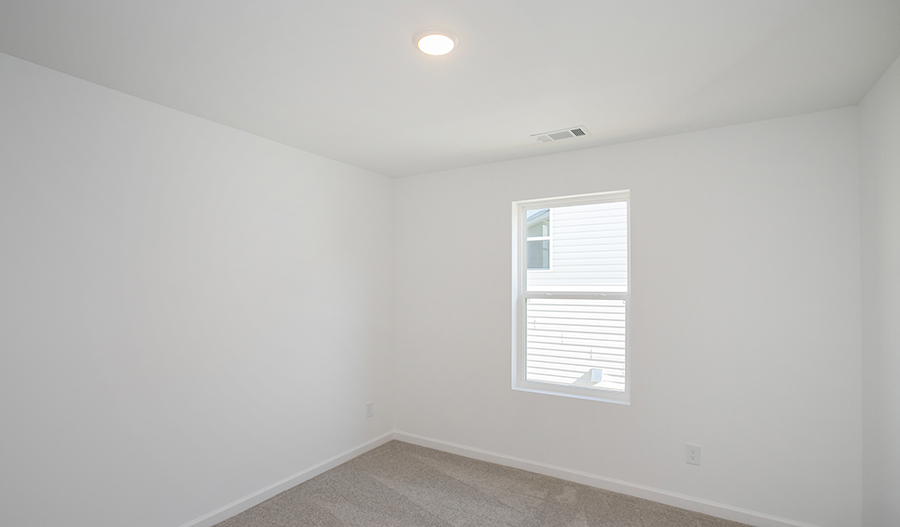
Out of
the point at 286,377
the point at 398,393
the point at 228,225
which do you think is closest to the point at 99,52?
the point at 228,225

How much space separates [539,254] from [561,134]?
41.0 inches

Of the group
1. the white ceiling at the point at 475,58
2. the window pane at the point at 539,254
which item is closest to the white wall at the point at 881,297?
the white ceiling at the point at 475,58

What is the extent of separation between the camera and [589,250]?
3.53 m

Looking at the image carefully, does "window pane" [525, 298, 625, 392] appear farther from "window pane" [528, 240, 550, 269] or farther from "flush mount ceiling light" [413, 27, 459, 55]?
"flush mount ceiling light" [413, 27, 459, 55]

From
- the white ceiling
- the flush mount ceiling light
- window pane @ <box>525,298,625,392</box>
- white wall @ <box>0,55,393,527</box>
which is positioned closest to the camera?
the white ceiling

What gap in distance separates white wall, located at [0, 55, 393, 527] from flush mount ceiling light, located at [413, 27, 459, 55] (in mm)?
1698

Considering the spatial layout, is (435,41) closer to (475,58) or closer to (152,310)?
(475,58)

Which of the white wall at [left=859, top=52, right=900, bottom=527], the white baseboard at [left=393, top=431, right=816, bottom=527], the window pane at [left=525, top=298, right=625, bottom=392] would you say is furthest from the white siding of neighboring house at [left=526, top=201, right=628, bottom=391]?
the white wall at [left=859, top=52, right=900, bottom=527]

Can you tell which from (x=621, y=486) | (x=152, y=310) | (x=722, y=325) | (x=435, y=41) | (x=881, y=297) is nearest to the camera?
(x=435, y=41)

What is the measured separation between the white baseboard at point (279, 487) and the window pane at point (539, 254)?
6.91ft

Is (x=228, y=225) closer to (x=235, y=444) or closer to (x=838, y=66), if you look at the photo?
(x=235, y=444)

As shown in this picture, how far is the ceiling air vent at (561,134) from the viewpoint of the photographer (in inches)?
120

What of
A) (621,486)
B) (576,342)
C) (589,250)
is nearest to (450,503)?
(621,486)

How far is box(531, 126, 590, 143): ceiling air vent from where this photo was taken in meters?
3.04
